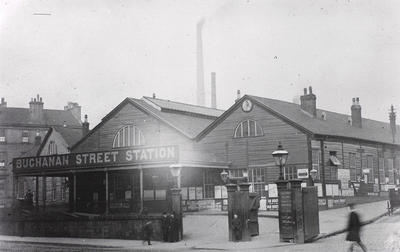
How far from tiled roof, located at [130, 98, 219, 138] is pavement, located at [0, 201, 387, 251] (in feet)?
33.9

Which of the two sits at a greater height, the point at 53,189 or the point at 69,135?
the point at 69,135

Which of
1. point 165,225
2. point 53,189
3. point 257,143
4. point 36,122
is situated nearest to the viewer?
point 165,225

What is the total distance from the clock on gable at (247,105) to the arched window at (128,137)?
801cm

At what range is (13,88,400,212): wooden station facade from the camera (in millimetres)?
32969

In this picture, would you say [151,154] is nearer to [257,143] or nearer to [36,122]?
[257,143]

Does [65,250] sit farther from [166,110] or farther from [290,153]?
[166,110]

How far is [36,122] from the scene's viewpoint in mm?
72125

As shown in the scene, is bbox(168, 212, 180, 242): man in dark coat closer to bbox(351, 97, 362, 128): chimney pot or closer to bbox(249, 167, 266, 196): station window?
bbox(249, 167, 266, 196): station window

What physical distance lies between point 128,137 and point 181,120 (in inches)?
170

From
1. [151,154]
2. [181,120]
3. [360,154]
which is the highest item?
[181,120]

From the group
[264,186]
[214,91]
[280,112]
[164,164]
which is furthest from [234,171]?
[214,91]

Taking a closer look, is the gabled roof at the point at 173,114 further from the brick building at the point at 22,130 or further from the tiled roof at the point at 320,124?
the brick building at the point at 22,130

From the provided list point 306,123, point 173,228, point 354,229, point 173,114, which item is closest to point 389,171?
point 306,123

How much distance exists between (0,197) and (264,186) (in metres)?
40.1
